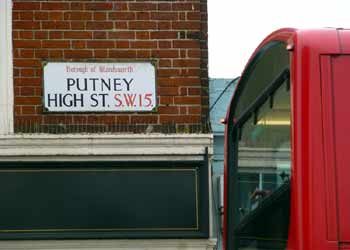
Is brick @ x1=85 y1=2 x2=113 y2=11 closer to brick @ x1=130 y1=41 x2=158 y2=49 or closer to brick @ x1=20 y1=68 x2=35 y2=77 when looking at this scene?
brick @ x1=130 y1=41 x2=158 y2=49

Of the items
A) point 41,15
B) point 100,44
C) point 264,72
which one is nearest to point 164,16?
point 100,44

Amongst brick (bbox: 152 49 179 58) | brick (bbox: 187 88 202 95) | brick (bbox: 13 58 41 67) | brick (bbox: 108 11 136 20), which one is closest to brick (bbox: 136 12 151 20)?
brick (bbox: 108 11 136 20)

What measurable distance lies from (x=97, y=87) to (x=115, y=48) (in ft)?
1.37

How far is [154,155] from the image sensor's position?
308 inches

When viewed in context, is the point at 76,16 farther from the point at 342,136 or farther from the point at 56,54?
the point at 342,136

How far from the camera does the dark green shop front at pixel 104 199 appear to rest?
25.4ft

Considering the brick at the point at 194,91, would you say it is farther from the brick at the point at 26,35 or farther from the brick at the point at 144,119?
the brick at the point at 26,35

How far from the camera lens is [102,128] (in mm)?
7820

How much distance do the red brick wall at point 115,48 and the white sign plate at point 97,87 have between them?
6cm

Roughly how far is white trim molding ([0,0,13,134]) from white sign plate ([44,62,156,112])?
34 cm

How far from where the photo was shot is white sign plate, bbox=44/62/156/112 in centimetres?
781

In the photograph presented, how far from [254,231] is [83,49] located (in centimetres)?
372

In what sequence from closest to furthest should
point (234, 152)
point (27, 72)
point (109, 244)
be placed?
point (234, 152) < point (109, 244) < point (27, 72)

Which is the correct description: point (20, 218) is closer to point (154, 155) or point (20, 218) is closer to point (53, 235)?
point (53, 235)
